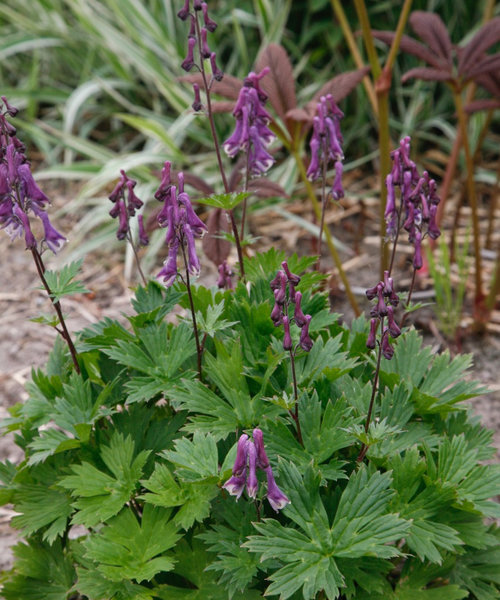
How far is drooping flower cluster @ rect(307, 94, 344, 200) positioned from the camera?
1889 mm

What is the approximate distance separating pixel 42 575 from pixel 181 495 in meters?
0.50

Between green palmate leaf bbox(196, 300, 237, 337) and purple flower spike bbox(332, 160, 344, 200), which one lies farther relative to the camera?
purple flower spike bbox(332, 160, 344, 200)

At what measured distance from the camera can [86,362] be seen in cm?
181

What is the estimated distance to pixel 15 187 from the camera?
150 centimetres

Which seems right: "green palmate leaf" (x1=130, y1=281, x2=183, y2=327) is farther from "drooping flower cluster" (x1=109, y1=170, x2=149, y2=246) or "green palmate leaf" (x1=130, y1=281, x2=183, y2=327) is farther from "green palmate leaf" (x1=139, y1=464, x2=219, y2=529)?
"green palmate leaf" (x1=139, y1=464, x2=219, y2=529)

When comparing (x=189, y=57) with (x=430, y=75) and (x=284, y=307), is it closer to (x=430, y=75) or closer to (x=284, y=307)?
(x=284, y=307)

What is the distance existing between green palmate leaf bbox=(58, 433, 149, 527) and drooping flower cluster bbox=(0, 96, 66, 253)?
49 centimetres

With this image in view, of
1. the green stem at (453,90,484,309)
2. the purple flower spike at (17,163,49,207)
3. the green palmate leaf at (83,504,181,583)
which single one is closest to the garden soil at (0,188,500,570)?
the green stem at (453,90,484,309)

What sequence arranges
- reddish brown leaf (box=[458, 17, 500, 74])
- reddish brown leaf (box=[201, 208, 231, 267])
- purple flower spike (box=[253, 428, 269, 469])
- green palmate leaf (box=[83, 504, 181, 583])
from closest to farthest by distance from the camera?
purple flower spike (box=[253, 428, 269, 469]) → green palmate leaf (box=[83, 504, 181, 583]) → reddish brown leaf (box=[201, 208, 231, 267]) → reddish brown leaf (box=[458, 17, 500, 74])

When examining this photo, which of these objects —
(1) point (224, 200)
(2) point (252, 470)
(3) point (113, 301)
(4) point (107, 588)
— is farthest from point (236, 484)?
(3) point (113, 301)

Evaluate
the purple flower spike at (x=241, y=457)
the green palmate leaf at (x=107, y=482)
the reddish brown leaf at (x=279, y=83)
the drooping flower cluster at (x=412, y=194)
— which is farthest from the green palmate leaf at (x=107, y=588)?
the reddish brown leaf at (x=279, y=83)

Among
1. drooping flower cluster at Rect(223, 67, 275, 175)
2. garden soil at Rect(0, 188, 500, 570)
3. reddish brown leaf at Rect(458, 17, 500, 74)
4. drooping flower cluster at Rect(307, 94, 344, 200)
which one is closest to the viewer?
drooping flower cluster at Rect(223, 67, 275, 175)

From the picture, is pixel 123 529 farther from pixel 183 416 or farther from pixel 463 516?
pixel 463 516

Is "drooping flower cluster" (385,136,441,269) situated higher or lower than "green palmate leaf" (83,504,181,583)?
higher
